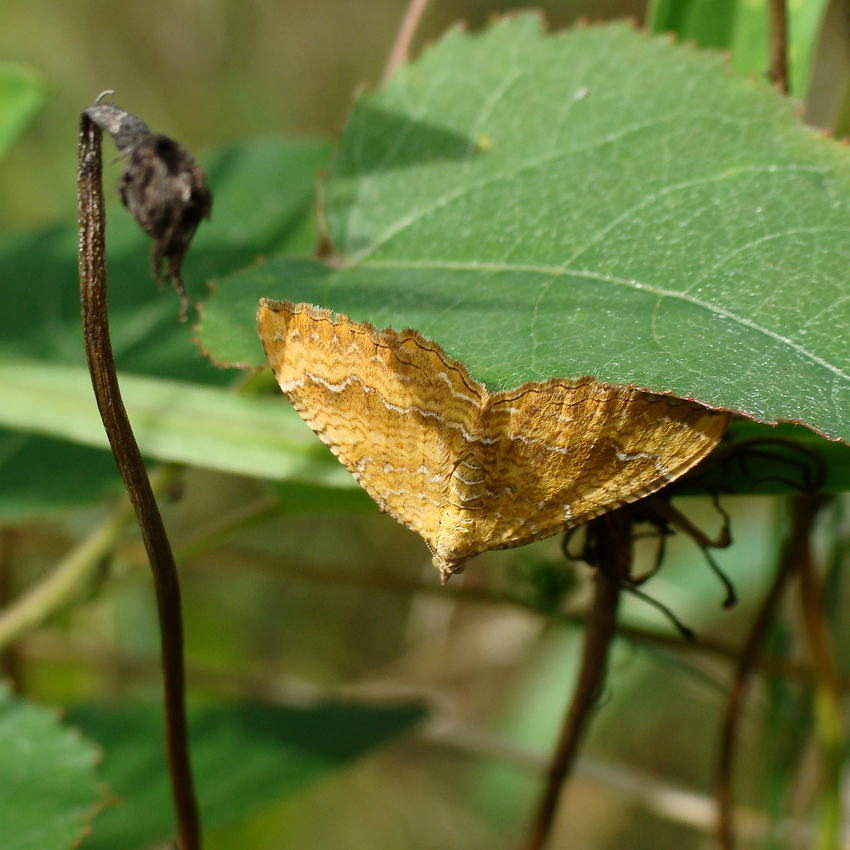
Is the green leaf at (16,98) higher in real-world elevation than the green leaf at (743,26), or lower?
lower

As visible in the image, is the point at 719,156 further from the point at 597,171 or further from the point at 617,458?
the point at 617,458

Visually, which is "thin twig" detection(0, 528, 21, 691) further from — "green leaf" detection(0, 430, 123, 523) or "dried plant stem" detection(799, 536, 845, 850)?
"dried plant stem" detection(799, 536, 845, 850)

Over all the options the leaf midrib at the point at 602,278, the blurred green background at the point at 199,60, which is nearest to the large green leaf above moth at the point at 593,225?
the leaf midrib at the point at 602,278

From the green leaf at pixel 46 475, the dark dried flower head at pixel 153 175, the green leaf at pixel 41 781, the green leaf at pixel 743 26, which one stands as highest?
the green leaf at pixel 743 26

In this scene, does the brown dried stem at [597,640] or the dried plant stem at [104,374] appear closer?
the dried plant stem at [104,374]

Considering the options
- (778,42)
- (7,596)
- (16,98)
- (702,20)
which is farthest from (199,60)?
(778,42)

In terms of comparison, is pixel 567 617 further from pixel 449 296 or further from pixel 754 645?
pixel 449 296

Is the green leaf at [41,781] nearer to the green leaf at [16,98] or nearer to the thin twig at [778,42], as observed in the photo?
the green leaf at [16,98]
